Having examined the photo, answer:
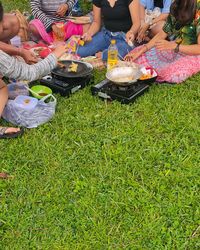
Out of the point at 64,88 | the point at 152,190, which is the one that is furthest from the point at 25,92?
the point at 152,190

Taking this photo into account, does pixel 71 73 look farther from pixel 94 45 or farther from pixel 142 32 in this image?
pixel 142 32

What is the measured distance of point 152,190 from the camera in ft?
9.71

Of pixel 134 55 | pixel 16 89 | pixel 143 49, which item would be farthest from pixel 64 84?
pixel 143 49

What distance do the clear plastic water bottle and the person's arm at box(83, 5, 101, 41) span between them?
50 centimetres

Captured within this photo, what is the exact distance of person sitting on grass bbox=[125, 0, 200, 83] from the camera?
168 inches

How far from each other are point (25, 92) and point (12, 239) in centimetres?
183

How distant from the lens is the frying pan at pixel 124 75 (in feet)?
13.1

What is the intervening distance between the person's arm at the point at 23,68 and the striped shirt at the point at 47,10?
191cm

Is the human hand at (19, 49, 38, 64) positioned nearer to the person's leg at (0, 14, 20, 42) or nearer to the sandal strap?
the person's leg at (0, 14, 20, 42)

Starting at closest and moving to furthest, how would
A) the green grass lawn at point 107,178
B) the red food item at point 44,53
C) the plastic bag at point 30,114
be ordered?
1. the green grass lawn at point 107,178
2. the plastic bag at point 30,114
3. the red food item at point 44,53

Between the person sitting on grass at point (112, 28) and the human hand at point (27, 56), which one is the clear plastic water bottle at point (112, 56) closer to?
the person sitting on grass at point (112, 28)

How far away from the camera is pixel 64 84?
423cm

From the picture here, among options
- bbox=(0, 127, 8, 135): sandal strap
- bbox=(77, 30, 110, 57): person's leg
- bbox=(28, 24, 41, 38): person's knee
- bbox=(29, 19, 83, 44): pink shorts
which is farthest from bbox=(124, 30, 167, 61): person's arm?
bbox=(0, 127, 8, 135): sandal strap

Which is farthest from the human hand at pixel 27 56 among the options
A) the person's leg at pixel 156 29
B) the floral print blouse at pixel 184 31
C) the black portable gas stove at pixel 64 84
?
the person's leg at pixel 156 29
